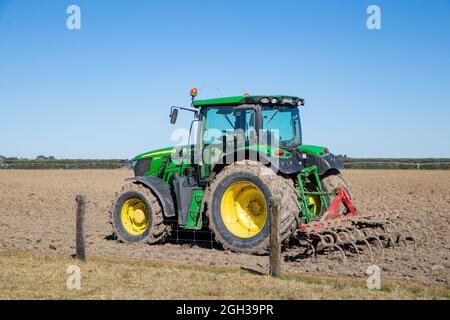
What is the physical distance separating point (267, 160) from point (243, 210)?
0.97 metres

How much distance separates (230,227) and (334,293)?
3024 millimetres

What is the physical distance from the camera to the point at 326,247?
8758mm

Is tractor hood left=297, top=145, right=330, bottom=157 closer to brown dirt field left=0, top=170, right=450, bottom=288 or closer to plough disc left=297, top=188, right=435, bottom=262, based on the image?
plough disc left=297, top=188, right=435, bottom=262

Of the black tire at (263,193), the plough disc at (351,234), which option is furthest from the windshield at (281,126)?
the plough disc at (351,234)

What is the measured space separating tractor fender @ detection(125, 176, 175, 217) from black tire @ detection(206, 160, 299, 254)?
996 millimetres

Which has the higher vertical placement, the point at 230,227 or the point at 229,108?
the point at 229,108

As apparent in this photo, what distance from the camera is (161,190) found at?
10297 mm

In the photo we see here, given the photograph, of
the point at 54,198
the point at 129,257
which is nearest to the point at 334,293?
the point at 129,257

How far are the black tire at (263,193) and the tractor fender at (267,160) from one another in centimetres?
12

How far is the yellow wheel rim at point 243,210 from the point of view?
919 cm
